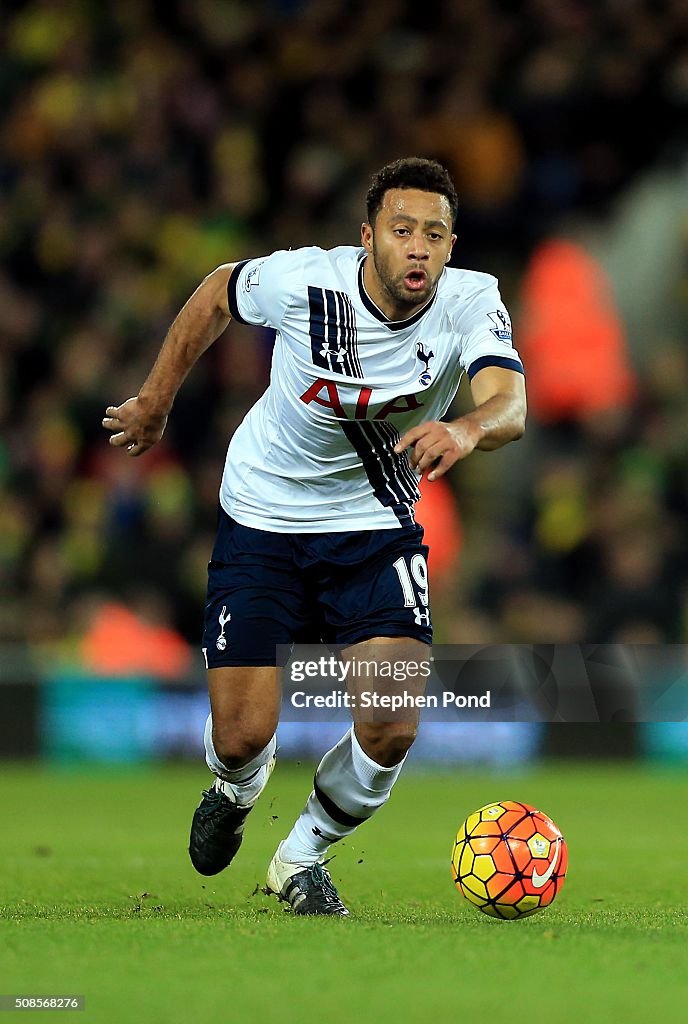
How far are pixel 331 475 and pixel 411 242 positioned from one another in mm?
808

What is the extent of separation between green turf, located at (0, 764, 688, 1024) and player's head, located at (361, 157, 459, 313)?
6.19 ft

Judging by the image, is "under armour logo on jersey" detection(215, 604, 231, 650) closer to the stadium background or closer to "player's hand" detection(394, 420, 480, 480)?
"player's hand" detection(394, 420, 480, 480)

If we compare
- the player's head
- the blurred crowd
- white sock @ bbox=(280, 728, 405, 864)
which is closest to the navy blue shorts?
white sock @ bbox=(280, 728, 405, 864)

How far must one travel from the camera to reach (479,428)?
198 inches

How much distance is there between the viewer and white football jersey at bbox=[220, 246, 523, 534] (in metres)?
5.66

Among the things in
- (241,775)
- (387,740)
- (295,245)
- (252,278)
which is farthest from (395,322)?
(295,245)

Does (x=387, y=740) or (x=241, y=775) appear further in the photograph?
(x=241, y=775)

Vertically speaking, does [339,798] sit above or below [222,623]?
below

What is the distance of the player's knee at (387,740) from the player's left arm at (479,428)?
3.01ft

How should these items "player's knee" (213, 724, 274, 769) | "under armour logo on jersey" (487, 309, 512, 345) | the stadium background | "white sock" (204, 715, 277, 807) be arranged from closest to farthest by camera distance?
1. "under armour logo on jersey" (487, 309, 512, 345)
2. "player's knee" (213, 724, 274, 769)
3. "white sock" (204, 715, 277, 807)
4. the stadium background

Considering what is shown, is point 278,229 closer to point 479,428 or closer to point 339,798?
point 339,798

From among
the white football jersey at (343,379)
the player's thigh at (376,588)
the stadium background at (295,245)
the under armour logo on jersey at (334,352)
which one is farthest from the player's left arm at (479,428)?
the stadium background at (295,245)

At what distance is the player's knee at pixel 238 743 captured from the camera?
577 cm

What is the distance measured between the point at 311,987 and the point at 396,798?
6.38 meters
